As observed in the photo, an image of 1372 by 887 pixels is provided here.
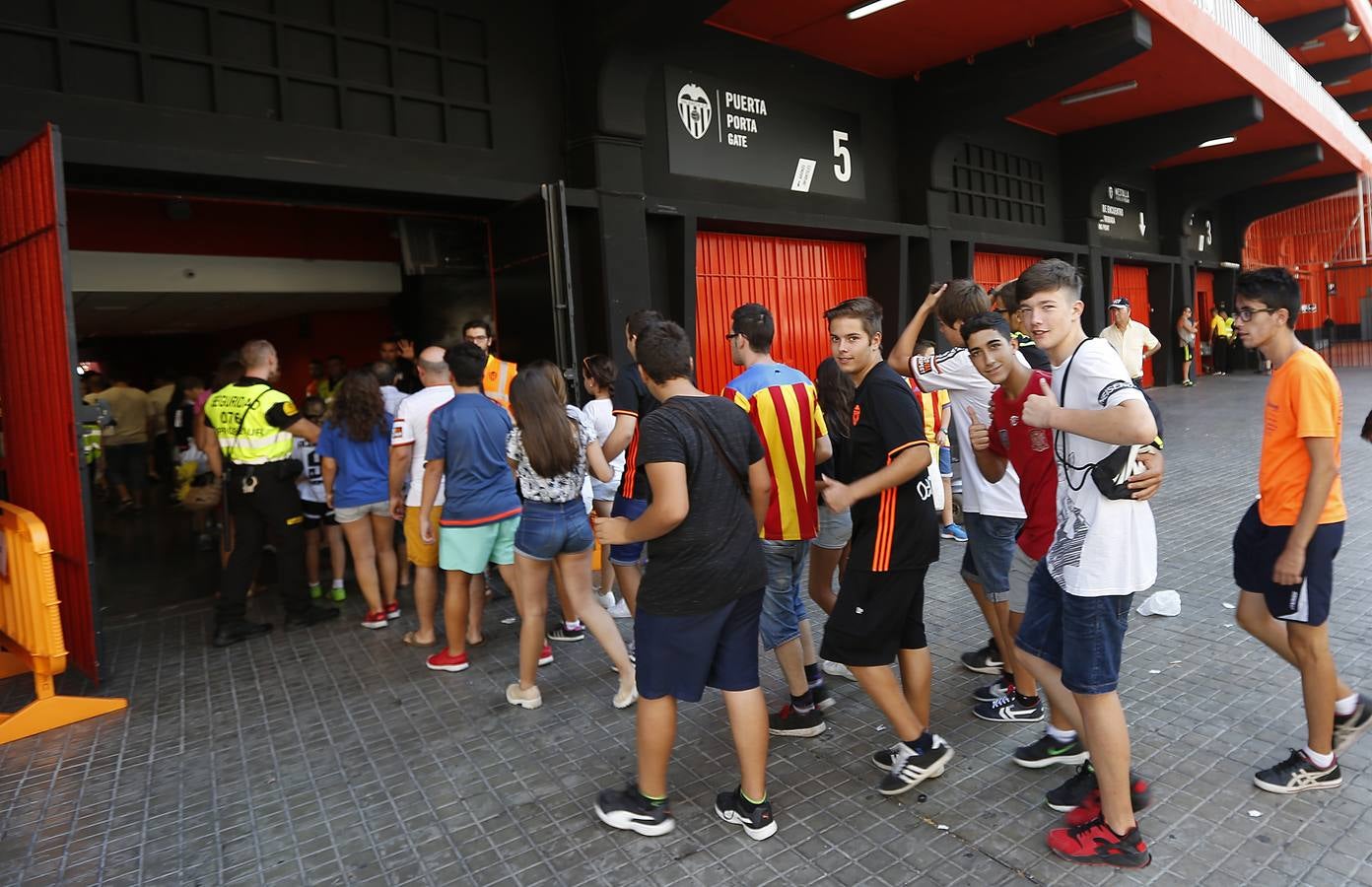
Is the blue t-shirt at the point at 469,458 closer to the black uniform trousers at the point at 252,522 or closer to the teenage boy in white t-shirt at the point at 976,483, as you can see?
the black uniform trousers at the point at 252,522

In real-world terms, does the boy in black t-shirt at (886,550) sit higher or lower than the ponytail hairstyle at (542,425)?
lower

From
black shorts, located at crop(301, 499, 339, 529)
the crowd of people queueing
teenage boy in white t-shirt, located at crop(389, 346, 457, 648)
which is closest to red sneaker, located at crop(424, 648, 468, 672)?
teenage boy in white t-shirt, located at crop(389, 346, 457, 648)

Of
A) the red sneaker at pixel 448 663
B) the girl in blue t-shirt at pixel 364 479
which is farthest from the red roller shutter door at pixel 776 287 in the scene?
the red sneaker at pixel 448 663

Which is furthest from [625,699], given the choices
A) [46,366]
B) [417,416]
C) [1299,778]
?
[46,366]

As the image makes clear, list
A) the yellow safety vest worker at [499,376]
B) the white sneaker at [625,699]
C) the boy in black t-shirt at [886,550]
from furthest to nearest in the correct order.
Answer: the yellow safety vest worker at [499,376]
the white sneaker at [625,699]
the boy in black t-shirt at [886,550]

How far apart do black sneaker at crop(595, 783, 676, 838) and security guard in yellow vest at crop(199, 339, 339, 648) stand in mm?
3353

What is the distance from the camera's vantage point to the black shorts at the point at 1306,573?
291 cm

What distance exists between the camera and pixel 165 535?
30.1ft

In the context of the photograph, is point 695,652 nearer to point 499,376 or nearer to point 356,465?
point 356,465

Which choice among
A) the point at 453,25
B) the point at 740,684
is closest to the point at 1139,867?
the point at 740,684

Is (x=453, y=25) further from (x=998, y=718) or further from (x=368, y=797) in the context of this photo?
(x=998, y=718)

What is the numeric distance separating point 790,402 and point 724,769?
1.52 m

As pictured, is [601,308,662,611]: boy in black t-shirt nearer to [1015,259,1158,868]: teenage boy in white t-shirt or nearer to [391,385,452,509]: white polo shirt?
[391,385,452,509]: white polo shirt

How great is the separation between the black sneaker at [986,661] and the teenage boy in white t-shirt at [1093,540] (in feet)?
4.70
